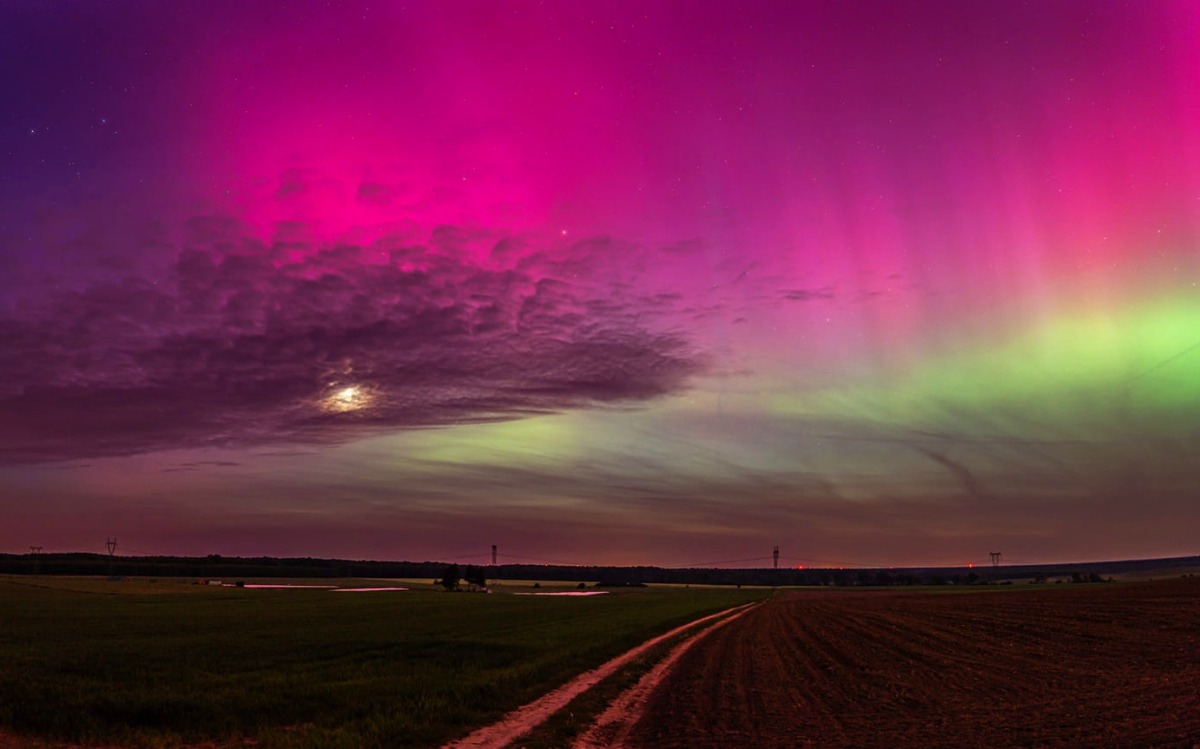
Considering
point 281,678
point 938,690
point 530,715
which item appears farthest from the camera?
point 281,678

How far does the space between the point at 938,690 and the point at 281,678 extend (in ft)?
70.3

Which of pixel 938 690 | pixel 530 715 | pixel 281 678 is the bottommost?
pixel 281 678

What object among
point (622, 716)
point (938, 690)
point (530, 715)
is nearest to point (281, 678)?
point (530, 715)

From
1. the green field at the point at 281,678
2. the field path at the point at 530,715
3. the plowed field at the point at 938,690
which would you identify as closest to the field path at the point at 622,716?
the plowed field at the point at 938,690

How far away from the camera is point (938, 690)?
25.2m

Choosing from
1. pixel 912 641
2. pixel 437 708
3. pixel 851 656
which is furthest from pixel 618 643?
pixel 437 708

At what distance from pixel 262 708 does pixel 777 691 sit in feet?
Answer: 49.9

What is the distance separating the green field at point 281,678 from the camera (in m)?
18.8

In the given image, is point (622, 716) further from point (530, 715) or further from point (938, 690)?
point (938, 690)

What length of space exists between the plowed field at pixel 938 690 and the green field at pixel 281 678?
17.4 ft

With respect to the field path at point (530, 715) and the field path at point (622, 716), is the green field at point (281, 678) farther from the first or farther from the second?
the field path at point (622, 716)

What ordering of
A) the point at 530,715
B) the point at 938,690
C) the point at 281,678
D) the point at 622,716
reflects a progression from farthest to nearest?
the point at 281,678, the point at 938,690, the point at 622,716, the point at 530,715

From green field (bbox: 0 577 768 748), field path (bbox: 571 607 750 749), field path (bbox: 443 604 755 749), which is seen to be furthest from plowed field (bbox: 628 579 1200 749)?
green field (bbox: 0 577 768 748)

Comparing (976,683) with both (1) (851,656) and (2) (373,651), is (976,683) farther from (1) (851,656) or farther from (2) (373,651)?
(2) (373,651)
